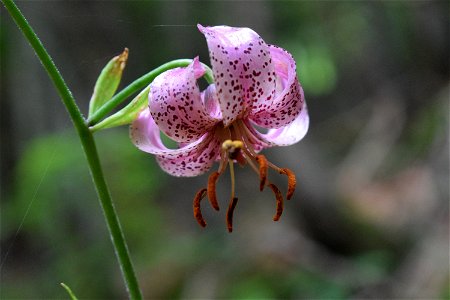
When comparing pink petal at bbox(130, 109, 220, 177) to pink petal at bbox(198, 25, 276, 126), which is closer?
pink petal at bbox(198, 25, 276, 126)

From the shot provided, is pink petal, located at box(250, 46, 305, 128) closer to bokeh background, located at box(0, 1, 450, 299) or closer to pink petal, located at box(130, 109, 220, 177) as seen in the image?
pink petal, located at box(130, 109, 220, 177)

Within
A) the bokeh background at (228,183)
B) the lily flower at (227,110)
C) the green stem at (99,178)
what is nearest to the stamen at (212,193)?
the lily flower at (227,110)

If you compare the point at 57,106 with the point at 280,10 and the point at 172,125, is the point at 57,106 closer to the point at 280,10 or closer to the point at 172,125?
the point at 280,10

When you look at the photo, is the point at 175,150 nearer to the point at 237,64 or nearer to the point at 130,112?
the point at 130,112

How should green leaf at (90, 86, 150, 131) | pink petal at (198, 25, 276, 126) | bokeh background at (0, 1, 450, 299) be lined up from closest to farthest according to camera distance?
pink petal at (198, 25, 276, 126) < green leaf at (90, 86, 150, 131) < bokeh background at (0, 1, 450, 299)

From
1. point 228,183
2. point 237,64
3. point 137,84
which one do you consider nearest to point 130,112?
point 137,84

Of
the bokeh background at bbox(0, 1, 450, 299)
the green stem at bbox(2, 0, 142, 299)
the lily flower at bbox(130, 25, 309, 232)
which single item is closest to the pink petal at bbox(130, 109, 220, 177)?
the lily flower at bbox(130, 25, 309, 232)
